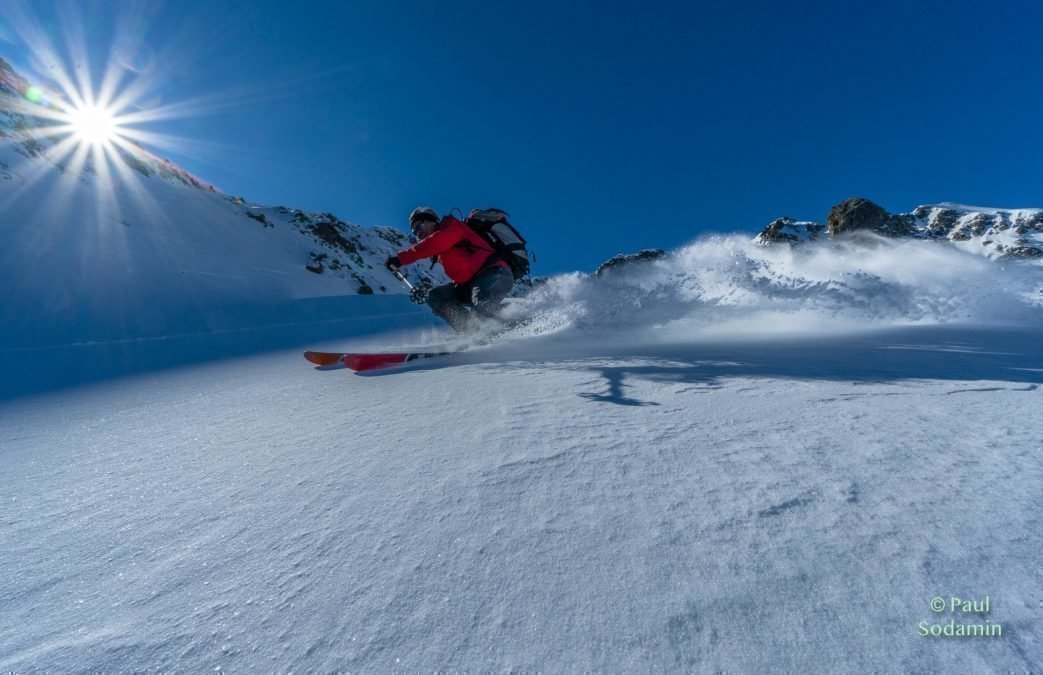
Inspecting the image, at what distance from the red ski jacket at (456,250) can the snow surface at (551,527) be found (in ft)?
11.9

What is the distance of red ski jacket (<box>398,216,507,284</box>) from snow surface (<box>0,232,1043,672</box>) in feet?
11.9

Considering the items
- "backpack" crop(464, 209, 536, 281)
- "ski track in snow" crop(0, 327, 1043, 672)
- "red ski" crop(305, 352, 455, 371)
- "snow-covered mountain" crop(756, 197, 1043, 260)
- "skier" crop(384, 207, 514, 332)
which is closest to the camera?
"ski track in snow" crop(0, 327, 1043, 672)

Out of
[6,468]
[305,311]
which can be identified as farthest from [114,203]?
[6,468]

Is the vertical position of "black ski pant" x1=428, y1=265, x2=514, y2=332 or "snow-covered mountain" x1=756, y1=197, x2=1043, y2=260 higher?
"snow-covered mountain" x1=756, y1=197, x2=1043, y2=260

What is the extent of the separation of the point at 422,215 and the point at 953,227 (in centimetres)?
16633

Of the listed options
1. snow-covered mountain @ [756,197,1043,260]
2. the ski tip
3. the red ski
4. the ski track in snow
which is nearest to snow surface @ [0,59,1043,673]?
the ski track in snow

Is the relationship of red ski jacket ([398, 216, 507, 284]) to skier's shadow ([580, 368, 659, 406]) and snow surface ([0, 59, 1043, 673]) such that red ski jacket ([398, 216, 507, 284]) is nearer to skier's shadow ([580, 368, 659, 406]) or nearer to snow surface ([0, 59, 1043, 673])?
snow surface ([0, 59, 1043, 673])

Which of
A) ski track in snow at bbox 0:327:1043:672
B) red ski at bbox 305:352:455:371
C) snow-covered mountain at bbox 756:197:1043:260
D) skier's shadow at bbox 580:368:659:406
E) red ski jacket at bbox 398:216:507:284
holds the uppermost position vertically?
snow-covered mountain at bbox 756:197:1043:260

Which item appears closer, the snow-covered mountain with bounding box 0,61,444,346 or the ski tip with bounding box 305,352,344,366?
the ski tip with bounding box 305,352,344,366

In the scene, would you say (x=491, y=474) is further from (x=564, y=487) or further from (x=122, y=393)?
(x=122, y=393)

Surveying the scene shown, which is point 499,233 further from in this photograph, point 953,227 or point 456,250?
point 953,227

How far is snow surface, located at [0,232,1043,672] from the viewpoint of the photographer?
815 millimetres

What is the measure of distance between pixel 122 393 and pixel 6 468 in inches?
77.6

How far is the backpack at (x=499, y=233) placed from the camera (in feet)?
22.6
